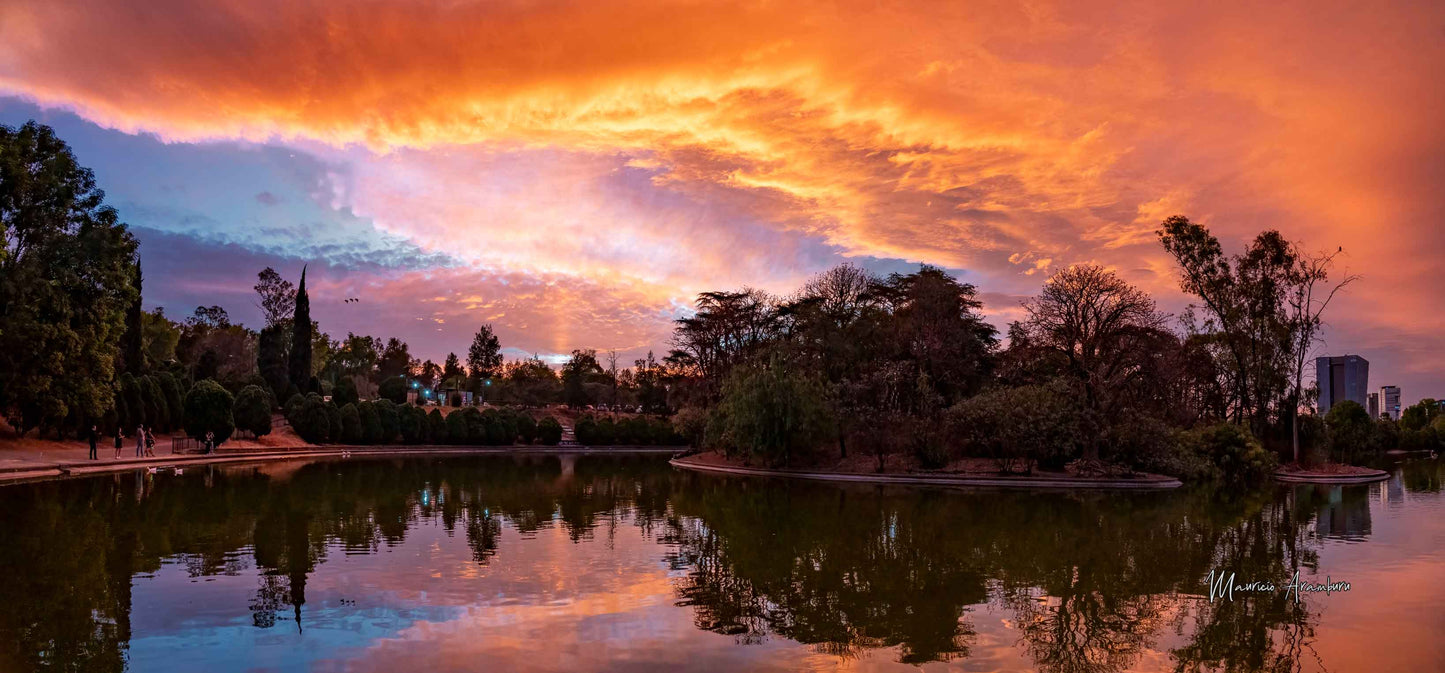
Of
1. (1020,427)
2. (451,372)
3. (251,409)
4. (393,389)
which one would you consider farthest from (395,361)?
(1020,427)

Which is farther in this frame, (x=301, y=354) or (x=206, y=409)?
(x=301, y=354)

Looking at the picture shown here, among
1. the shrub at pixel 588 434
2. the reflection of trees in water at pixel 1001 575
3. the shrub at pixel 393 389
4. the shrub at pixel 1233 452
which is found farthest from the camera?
the shrub at pixel 393 389

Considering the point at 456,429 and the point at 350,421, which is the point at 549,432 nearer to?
the point at 456,429

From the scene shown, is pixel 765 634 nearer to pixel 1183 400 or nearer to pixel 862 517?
pixel 862 517

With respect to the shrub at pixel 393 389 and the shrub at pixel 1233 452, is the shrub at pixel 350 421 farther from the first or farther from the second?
the shrub at pixel 1233 452

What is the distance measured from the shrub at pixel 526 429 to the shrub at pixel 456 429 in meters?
4.23

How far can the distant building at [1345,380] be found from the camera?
55500 mm

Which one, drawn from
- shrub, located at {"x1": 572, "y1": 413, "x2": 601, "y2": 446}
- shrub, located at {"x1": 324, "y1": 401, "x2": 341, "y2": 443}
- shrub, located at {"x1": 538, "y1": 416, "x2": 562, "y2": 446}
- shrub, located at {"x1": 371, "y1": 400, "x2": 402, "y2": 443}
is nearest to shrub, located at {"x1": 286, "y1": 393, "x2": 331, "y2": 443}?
shrub, located at {"x1": 324, "y1": 401, "x2": 341, "y2": 443}

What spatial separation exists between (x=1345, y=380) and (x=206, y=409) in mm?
72690

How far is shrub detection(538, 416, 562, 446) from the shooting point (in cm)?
6000

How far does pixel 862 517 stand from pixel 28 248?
116ft

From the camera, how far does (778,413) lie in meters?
34.2

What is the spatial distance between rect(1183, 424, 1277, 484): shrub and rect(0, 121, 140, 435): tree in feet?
147

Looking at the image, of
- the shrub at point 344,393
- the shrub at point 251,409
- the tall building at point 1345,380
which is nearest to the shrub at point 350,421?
the shrub at point 344,393
